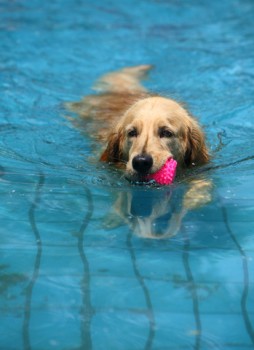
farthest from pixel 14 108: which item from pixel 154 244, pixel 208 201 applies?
pixel 154 244

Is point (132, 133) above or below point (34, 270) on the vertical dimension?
above

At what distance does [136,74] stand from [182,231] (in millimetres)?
3800

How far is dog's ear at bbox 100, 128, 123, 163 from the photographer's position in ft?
14.8

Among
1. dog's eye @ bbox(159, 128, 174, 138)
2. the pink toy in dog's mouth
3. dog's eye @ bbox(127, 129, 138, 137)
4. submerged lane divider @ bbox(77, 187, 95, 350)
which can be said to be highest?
dog's eye @ bbox(159, 128, 174, 138)

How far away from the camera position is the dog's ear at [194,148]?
4.48 meters

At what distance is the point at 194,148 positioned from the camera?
14.8ft

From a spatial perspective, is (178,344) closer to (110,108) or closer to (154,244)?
(154,244)

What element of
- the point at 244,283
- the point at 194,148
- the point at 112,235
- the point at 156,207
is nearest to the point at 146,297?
the point at 244,283

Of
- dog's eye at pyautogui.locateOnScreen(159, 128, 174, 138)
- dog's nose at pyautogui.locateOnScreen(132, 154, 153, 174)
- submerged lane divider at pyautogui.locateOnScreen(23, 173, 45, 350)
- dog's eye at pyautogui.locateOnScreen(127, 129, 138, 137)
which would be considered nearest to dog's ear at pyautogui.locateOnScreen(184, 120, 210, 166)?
dog's eye at pyautogui.locateOnScreen(159, 128, 174, 138)

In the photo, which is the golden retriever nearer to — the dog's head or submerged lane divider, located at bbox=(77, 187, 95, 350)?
the dog's head

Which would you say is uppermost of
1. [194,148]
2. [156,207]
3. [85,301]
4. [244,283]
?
[194,148]

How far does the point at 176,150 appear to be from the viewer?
432cm

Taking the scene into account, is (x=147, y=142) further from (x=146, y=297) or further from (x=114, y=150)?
(x=146, y=297)

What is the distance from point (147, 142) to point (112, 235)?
1082mm
